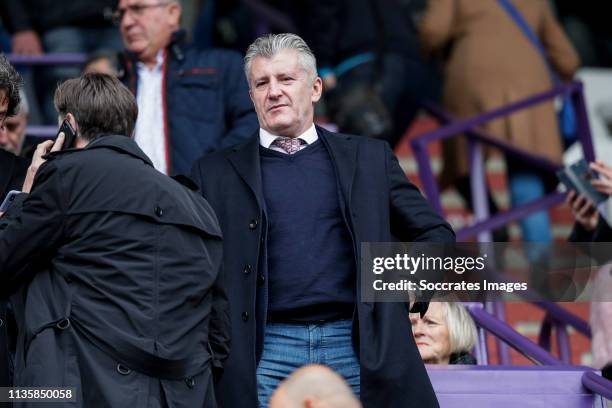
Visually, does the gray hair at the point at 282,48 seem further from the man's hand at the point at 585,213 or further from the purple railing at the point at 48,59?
the purple railing at the point at 48,59

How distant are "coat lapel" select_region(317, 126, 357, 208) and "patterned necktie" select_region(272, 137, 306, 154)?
0.10 meters

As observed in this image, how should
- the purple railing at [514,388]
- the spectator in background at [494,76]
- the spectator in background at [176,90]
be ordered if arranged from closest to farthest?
the purple railing at [514,388]
the spectator in background at [176,90]
the spectator in background at [494,76]

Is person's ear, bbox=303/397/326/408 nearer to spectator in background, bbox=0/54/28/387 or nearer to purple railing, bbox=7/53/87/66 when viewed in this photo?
spectator in background, bbox=0/54/28/387

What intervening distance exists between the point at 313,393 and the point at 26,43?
5.54 metres

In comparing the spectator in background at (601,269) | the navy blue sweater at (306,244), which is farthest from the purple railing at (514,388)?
the navy blue sweater at (306,244)

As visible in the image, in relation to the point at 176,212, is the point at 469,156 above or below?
above

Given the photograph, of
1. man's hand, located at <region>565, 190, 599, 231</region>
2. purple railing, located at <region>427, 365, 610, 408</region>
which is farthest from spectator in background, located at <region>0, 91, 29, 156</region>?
man's hand, located at <region>565, 190, 599, 231</region>

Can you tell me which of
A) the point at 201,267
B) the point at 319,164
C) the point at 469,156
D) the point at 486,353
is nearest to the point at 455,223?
the point at 469,156

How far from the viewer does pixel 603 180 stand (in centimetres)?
682

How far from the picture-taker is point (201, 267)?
4895 millimetres

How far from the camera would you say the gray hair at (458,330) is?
6367 mm

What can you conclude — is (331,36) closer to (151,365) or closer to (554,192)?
(554,192)

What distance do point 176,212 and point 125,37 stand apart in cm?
262

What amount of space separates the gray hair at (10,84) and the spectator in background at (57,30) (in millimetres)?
3449
